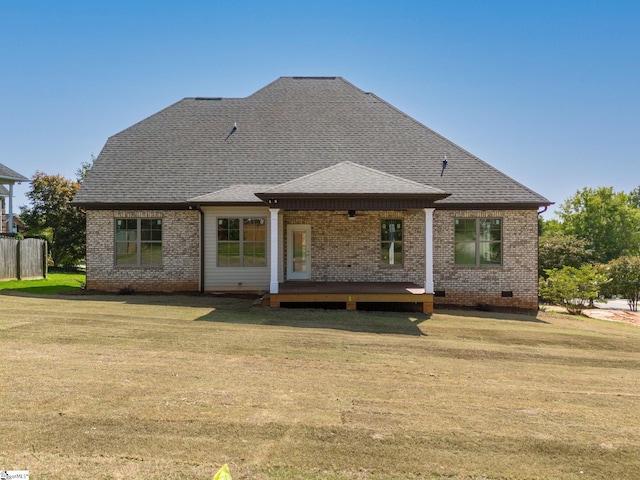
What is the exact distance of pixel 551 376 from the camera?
7.20 m

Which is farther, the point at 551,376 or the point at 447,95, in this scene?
the point at 447,95

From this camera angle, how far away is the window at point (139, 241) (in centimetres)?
1677

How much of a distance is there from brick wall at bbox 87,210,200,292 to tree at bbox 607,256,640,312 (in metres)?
19.5

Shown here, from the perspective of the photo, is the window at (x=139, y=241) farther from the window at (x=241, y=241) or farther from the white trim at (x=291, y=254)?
the white trim at (x=291, y=254)

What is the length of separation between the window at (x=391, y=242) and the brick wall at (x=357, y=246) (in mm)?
157

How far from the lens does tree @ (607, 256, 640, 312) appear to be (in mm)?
21656

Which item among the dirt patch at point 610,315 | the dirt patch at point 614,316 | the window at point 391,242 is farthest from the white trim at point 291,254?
the dirt patch at point 614,316

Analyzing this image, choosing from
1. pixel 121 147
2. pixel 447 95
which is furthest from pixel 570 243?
pixel 121 147

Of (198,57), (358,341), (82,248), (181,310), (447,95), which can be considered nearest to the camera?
(358,341)

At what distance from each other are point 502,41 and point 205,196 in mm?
13143

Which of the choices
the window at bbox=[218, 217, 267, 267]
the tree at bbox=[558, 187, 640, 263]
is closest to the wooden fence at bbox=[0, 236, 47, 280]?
the window at bbox=[218, 217, 267, 267]

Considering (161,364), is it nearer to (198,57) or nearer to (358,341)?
(358,341)

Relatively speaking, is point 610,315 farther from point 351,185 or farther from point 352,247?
point 351,185

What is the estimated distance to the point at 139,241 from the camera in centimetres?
1675
